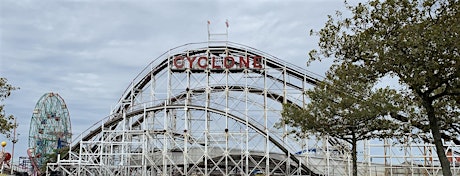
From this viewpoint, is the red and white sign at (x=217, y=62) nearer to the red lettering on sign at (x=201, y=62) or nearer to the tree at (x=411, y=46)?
the red lettering on sign at (x=201, y=62)

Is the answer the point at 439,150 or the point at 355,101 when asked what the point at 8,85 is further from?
the point at 439,150

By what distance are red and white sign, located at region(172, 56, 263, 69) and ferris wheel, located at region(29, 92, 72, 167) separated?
21.4 m

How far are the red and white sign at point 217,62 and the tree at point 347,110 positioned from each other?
12.9 m

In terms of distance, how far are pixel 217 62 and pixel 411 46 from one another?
2224 cm

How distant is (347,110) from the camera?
18562 millimetres

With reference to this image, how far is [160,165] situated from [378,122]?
58.0 ft

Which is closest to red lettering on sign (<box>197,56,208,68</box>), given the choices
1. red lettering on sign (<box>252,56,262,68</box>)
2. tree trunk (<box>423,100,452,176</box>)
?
red lettering on sign (<box>252,56,262,68</box>)

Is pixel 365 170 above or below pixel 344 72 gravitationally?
below

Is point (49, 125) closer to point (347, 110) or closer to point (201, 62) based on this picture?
Answer: point (201, 62)

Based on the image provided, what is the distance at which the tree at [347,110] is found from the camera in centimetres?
1580

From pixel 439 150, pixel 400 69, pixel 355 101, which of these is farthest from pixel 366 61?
pixel 355 101

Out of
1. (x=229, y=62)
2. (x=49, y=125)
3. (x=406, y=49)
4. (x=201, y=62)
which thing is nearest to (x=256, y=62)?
(x=229, y=62)

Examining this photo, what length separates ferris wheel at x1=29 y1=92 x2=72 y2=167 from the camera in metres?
49.7

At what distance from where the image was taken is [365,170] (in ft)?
98.9
